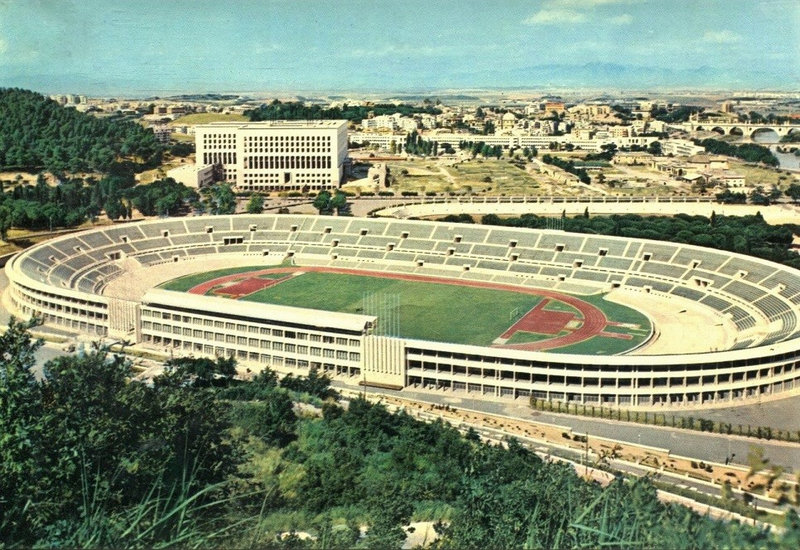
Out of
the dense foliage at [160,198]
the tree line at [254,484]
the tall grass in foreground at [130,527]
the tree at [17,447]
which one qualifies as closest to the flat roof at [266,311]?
the tree line at [254,484]

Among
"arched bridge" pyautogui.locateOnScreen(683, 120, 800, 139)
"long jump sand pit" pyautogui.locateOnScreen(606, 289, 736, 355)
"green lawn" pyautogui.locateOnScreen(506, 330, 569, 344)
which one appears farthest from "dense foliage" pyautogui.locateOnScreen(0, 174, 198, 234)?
"arched bridge" pyautogui.locateOnScreen(683, 120, 800, 139)

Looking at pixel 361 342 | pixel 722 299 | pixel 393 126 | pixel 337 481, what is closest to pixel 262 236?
pixel 361 342

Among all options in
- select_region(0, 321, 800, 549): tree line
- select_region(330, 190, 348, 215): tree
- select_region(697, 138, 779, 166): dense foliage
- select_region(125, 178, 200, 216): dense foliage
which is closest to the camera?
select_region(0, 321, 800, 549): tree line

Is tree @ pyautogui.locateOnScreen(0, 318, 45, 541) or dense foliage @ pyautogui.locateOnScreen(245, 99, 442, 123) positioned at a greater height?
dense foliage @ pyautogui.locateOnScreen(245, 99, 442, 123)

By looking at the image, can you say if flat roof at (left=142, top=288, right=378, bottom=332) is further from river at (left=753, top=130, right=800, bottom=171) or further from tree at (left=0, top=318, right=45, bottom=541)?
river at (left=753, top=130, right=800, bottom=171)

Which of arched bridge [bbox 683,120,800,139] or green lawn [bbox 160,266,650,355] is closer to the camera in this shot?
green lawn [bbox 160,266,650,355]

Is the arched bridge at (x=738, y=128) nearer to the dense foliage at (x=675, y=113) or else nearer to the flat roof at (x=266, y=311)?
the dense foliage at (x=675, y=113)

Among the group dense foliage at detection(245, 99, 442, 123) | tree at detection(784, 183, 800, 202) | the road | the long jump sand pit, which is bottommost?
the road
